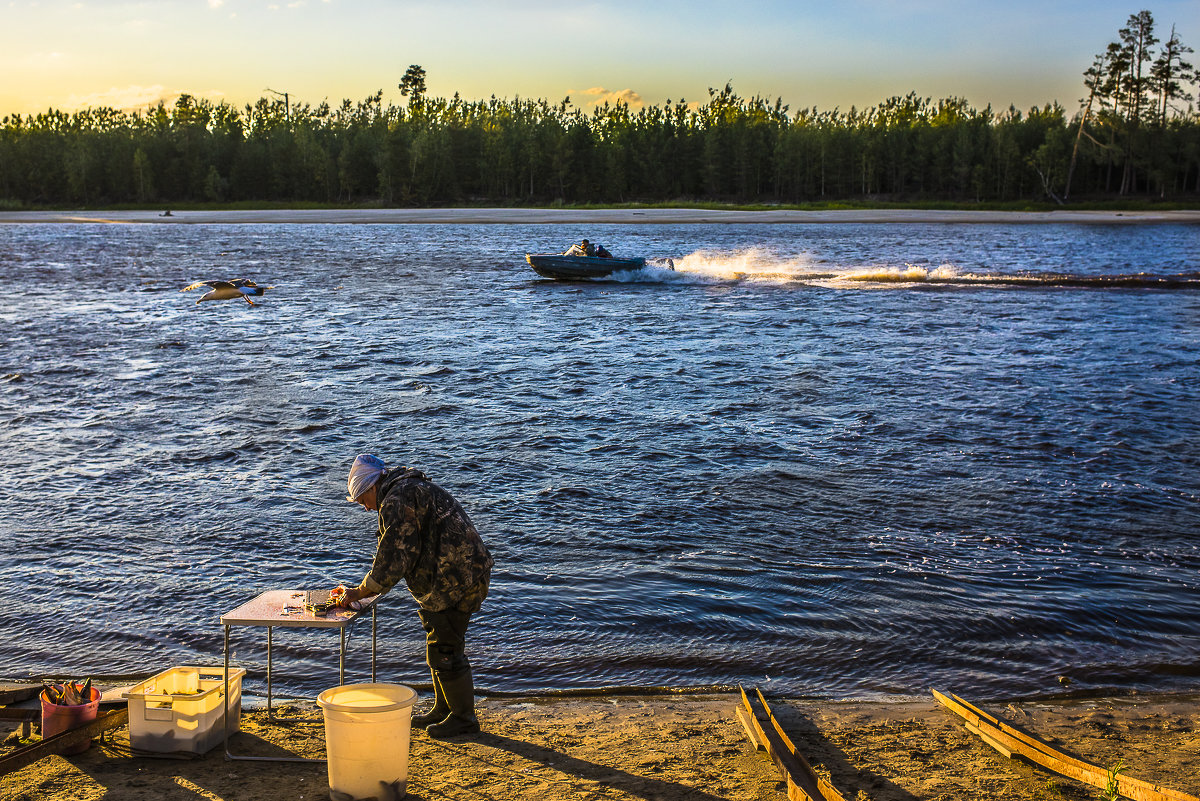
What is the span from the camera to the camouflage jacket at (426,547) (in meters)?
5.88

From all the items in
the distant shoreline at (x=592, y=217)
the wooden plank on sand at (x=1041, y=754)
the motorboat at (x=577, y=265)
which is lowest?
the wooden plank on sand at (x=1041, y=754)

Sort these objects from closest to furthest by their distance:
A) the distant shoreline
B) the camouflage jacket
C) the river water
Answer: the camouflage jacket → the river water → the distant shoreline

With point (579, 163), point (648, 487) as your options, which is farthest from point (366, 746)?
point (579, 163)

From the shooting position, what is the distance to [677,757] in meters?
6.21

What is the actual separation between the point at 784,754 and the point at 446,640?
6.95 ft

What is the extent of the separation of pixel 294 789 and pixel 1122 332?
97.3ft

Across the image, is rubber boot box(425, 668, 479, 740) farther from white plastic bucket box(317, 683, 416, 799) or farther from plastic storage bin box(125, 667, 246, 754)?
plastic storage bin box(125, 667, 246, 754)

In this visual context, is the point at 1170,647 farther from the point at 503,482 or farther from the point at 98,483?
the point at 98,483

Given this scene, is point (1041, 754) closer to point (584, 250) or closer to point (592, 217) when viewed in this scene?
point (584, 250)

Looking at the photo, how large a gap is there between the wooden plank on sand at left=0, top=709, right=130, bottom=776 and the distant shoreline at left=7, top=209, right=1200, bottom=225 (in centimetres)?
9254

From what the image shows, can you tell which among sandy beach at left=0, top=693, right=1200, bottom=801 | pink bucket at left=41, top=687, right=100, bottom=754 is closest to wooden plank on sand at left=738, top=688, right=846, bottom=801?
sandy beach at left=0, top=693, right=1200, bottom=801

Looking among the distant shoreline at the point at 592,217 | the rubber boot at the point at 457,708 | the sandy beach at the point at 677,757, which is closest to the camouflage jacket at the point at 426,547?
the rubber boot at the point at 457,708

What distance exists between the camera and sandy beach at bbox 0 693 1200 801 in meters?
5.70

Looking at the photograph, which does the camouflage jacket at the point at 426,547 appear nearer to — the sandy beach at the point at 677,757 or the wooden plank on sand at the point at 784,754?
the sandy beach at the point at 677,757
